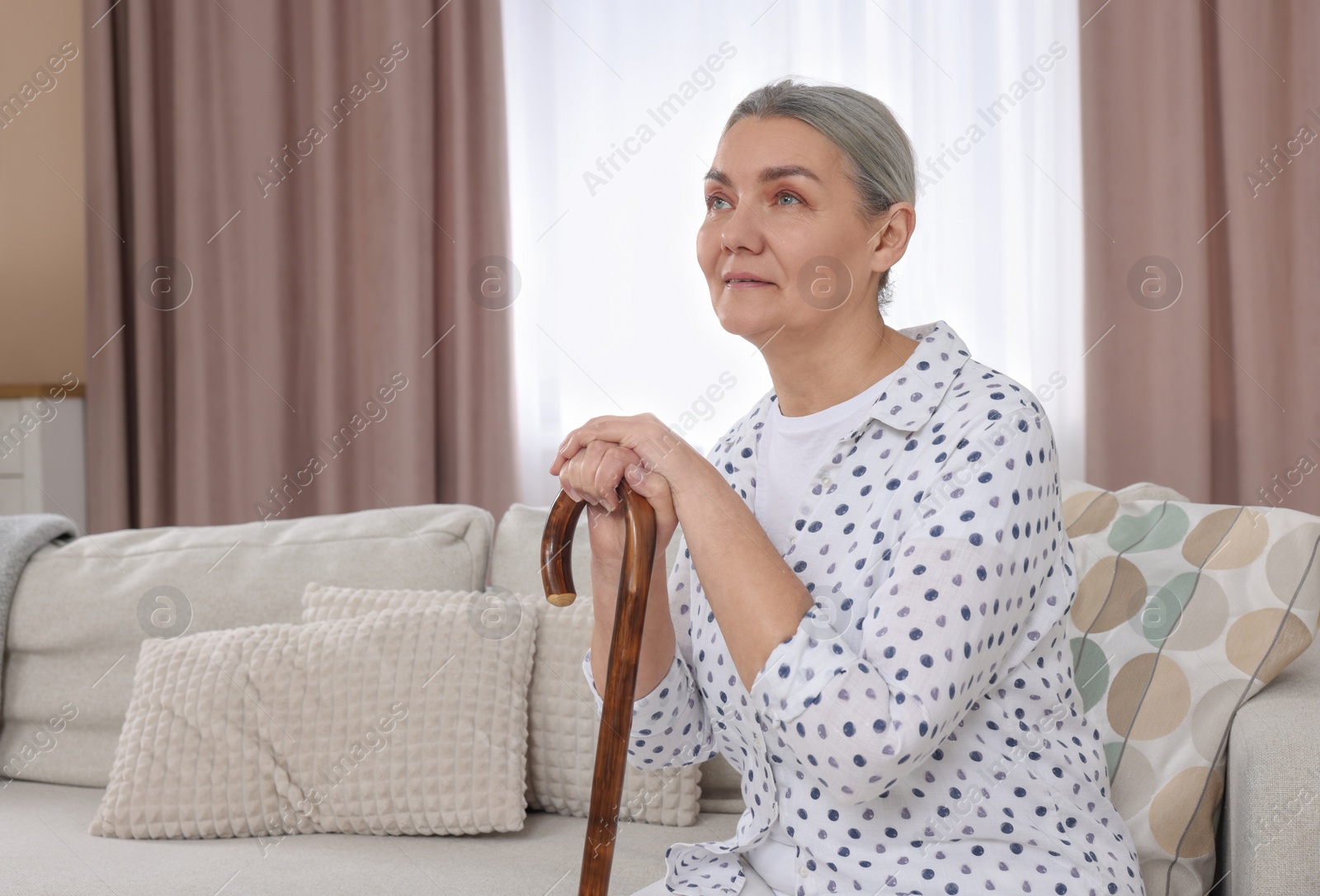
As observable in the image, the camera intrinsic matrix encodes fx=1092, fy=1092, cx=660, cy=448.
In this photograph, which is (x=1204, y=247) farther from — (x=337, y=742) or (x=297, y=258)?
(x=297, y=258)

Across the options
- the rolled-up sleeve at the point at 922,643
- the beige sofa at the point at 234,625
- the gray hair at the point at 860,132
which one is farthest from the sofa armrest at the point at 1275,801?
the gray hair at the point at 860,132

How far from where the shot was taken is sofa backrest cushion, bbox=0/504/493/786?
1926 millimetres

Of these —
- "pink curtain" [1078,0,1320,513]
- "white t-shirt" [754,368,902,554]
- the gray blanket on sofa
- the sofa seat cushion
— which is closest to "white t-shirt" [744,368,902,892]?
"white t-shirt" [754,368,902,554]

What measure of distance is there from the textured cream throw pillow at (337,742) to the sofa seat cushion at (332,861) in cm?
3

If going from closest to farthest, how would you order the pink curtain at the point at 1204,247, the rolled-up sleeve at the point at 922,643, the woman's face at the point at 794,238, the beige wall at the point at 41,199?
the rolled-up sleeve at the point at 922,643, the woman's face at the point at 794,238, the pink curtain at the point at 1204,247, the beige wall at the point at 41,199

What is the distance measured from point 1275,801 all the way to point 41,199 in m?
3.66

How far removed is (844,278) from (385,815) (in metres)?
1.04

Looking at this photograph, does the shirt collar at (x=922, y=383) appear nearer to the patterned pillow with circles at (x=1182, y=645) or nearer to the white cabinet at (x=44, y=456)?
the patterned pillow with circles at (x=1182, y=645)

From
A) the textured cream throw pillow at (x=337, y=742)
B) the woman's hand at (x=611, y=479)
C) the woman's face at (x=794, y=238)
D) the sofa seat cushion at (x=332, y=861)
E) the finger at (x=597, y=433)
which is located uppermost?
the woman's face at (x=794, y=238)

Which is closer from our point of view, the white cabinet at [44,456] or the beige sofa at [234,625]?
the beige sofa at [234,625]

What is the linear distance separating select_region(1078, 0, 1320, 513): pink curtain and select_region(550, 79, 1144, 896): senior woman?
1641 millimetres

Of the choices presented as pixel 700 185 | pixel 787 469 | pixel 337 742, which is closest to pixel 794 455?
pixel 787 469

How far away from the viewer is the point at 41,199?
136 inches

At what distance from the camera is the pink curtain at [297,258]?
10.2ft
